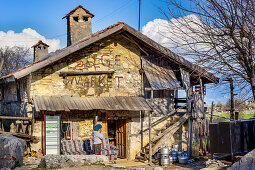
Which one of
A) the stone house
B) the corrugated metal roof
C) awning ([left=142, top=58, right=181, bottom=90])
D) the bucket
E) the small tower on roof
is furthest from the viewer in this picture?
the small tower on roof

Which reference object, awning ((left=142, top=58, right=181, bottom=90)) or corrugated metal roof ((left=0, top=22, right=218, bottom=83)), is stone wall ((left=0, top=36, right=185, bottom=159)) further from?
corrugated metal roof ((left=0, top=22, right=218, bottom=83))

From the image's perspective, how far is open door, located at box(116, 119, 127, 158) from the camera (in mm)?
14470

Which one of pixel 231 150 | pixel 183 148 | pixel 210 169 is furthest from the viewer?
pixel 183 148

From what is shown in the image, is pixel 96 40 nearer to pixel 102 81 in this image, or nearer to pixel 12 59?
pixel 102 81

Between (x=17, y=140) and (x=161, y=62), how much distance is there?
26.0ft

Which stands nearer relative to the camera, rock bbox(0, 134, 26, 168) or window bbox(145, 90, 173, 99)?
rock bbox(0, 134, 26, 168)

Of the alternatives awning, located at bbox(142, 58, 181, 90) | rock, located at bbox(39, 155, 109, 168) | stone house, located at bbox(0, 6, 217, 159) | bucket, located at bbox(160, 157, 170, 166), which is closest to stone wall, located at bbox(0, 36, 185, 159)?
stone house, located at bbox(0, 6, 217, 159)

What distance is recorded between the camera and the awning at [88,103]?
12.2m

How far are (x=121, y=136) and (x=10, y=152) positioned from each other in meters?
6.23

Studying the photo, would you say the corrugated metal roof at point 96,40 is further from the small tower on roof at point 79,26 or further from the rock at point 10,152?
the small tower on roof at point 79,26

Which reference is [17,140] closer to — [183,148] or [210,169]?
[210,169]

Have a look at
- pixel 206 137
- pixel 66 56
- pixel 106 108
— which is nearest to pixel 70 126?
pixel 106 108

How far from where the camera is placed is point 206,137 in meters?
16.2

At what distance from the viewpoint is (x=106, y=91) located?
549 inches
